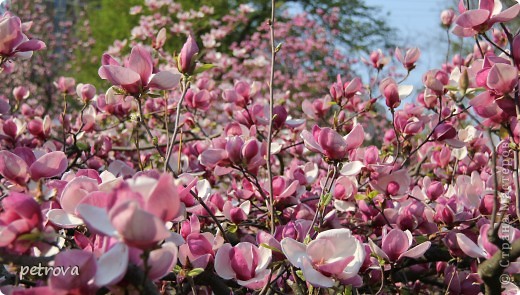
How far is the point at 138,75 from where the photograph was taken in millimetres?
865

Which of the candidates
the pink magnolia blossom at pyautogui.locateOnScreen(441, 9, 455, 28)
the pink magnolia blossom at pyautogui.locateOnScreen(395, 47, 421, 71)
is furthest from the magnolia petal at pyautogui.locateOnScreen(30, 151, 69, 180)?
the pink magnolia blossom at pyautogui.locateOnScreen(441, 9, 455, 28)

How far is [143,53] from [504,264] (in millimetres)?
691

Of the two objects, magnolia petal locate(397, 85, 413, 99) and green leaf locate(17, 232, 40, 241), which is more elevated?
green leaf locate(17, 232, 40, 241)

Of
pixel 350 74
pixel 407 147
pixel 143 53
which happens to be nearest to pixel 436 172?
pixel 407 147

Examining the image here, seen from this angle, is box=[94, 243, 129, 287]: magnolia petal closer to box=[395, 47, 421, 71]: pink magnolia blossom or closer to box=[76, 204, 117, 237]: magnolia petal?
box=[76, 204, 117, 237]: magnolia petal

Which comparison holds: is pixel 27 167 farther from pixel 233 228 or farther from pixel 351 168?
pixel 351 168

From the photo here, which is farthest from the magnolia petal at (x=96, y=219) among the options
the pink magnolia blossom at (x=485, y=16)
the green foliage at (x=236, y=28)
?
the green foliage at (x=236, y=28)

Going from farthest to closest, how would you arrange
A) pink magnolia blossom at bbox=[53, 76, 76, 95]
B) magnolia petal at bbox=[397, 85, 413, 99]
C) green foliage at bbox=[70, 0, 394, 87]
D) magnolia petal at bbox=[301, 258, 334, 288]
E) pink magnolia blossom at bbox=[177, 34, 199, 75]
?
1. green foliage at bbox=[70, 0, 394, 87]
2. pink magnolia blossom at bbox=[53, 76, 76, 95]
3. magnolia petal at bbox=[397, 85, 413, 99]
4. pink magnolia blossom at bbox=[177, 34, 199, 75]
5. magnolia petal at bbox=[301, 258, 334, 288]

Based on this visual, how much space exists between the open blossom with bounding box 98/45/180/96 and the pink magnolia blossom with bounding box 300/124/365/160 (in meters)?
0.30

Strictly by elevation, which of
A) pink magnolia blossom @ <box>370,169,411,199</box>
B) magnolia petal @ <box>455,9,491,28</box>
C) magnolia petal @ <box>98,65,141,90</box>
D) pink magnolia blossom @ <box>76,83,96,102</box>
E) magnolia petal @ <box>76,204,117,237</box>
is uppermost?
magnolia petal @ <box>455,9,491,28</box>

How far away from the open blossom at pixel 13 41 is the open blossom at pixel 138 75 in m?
0.32

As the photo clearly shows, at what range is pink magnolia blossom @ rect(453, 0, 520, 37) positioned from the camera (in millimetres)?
944

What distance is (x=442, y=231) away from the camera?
112 cm

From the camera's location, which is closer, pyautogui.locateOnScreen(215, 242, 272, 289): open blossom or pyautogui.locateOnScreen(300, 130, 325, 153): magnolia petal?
pyautogui.locateOnScreen(215, 242, 272, 289): open blossom
